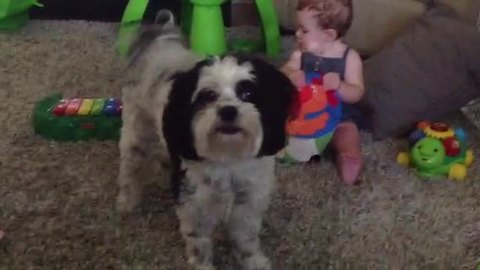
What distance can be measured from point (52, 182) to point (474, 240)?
2.96ft

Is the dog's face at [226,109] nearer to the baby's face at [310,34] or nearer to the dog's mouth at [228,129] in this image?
the dog's mouth at [228,129]

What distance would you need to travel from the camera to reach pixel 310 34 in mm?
1649

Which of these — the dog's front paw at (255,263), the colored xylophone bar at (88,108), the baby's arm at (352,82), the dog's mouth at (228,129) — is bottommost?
the dog's front paw at (255,263)

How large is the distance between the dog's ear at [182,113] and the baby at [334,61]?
498 mm

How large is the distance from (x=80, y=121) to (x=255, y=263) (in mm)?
635

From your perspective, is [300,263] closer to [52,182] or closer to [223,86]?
[223,86]

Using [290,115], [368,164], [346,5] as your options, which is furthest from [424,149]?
[290,115]

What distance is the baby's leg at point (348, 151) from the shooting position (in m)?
1.58

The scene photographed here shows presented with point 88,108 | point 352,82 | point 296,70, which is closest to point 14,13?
point 88,108

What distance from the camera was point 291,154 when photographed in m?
1.63

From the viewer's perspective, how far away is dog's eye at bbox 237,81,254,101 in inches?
44.6

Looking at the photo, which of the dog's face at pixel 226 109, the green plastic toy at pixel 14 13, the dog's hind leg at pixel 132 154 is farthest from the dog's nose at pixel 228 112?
the green plastic toy at pixel 14 13

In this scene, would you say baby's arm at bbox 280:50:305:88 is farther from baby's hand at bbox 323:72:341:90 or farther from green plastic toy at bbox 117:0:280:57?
green plastic toy at bbox 117:0:280:57

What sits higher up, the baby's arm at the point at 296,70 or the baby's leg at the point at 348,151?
the baby's arm at the point at 296,70
